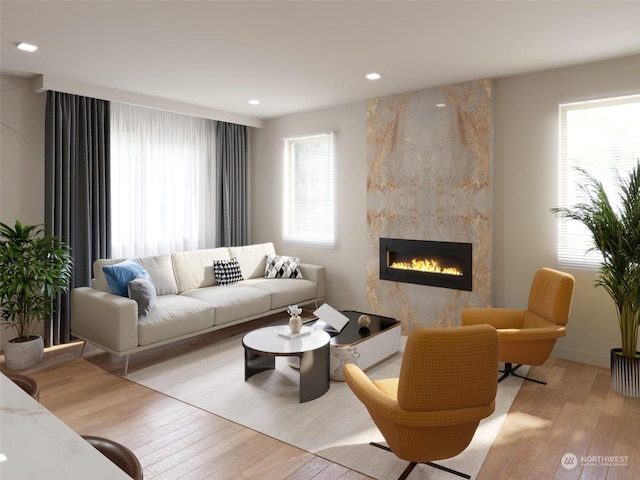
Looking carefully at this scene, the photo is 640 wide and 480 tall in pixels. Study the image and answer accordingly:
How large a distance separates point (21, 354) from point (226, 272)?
7.25 ft

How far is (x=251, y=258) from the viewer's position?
587 centimetres

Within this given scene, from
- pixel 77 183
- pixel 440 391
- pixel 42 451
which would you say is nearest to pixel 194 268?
pixel 77 183

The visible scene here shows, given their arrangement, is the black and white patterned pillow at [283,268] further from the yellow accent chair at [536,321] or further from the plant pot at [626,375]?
the plant pot at [626,375]

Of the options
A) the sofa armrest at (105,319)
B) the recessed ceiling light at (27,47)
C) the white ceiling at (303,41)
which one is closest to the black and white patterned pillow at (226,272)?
the sofa armrest at (105,319)

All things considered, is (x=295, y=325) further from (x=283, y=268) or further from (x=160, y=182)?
(x=160, y=182)

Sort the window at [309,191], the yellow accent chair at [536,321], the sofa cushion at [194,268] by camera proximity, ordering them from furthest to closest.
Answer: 1. the window at [309,191]
2. the sofa cushion at [194,268]
3. the yellow accent chair at [536,321]

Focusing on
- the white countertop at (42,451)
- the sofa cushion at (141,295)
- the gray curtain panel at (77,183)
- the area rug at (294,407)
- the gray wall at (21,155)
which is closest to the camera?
the white countertop at (42,451)

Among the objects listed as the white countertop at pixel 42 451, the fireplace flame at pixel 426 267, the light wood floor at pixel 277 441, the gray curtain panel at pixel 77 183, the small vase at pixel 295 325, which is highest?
A: the gray curtain panel at pixel 77 183

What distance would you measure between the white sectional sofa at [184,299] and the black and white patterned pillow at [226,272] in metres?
0.06

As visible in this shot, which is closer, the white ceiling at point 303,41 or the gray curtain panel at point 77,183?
the white ceiling at point 303,41

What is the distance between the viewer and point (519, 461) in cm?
251

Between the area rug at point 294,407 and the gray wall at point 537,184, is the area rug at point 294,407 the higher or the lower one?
the lower one

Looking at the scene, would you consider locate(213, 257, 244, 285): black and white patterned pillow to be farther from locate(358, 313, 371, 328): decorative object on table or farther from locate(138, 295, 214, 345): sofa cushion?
locate(358, 313, 371, 328): decorative object on table

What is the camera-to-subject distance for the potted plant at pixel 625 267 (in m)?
3.35
